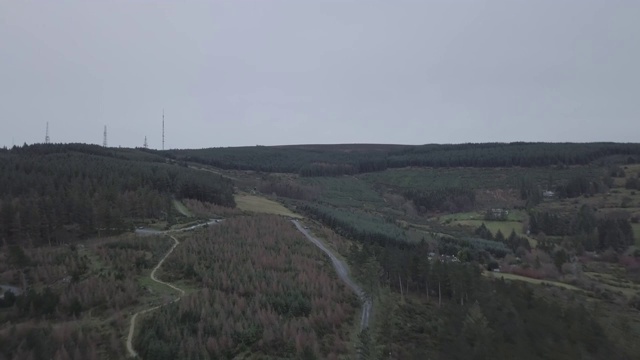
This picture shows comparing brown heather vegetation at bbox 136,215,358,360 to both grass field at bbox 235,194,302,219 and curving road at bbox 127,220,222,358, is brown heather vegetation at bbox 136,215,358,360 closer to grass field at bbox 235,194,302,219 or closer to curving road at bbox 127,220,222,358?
curving road at bbox 127,220,222,358

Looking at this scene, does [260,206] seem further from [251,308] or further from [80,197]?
[251,308]

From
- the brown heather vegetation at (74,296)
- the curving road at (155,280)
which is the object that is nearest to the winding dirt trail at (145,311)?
the curving road at (155,280)

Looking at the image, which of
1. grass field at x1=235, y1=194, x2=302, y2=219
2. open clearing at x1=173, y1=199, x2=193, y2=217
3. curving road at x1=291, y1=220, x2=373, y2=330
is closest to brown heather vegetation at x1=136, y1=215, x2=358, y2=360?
curving road at x1=291, y1=220, x2=373, y2=330

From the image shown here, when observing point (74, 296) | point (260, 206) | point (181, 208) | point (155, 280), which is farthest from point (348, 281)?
point (260, 206)

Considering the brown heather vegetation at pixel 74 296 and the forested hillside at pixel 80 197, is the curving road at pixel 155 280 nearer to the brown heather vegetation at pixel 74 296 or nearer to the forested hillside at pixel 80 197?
the brown heather vegetation at pixel 74 296

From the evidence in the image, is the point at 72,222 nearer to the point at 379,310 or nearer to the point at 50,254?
the point at 50,254

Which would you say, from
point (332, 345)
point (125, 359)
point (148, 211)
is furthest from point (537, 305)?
point (148, 211)
